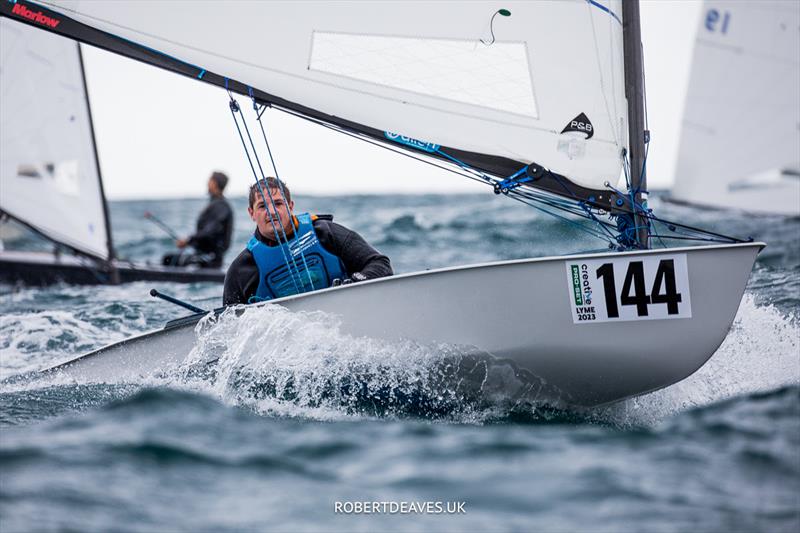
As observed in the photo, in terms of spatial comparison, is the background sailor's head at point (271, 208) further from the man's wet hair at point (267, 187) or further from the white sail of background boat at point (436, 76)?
the white sail of background boat at point (436, 76)

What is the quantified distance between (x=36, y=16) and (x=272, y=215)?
3.73ft

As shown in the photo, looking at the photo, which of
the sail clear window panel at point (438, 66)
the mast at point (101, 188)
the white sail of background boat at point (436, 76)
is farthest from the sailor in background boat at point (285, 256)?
the mast at point (101, 188)

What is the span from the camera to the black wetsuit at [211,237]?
7.81m

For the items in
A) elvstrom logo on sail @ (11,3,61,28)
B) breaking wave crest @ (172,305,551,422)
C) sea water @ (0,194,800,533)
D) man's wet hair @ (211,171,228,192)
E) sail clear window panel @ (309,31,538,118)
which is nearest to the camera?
sea water @ (0,194,800,533)

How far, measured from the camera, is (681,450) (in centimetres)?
244

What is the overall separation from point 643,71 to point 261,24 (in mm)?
1464

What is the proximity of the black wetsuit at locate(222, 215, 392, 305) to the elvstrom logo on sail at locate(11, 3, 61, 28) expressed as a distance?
1.08 meters

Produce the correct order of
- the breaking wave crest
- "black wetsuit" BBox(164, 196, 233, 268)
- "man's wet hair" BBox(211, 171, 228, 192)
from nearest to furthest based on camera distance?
the breaking wave crest → "man's wet hair" BBox(211, 171, 228, 192) → "black wetsuit" BBox(164, 196, 233, 268)

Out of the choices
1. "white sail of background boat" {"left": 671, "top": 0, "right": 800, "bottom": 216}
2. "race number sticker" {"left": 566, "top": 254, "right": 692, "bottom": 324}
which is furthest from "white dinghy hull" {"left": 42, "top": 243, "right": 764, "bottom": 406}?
"white sail of background boat" {"left": 671, "top": 0, "right": 800, "bottom": 216}

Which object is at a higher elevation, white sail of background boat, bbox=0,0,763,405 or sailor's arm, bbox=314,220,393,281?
white sail of background boat, bbox=0,0,763,405

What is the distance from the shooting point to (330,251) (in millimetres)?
3664

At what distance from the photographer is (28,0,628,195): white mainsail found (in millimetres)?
3500

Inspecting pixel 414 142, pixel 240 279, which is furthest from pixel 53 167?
pixel 414 142

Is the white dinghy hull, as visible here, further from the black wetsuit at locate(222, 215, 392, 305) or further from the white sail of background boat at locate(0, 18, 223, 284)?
the white sail of background boat at locate(0, 18, 223, 284)
